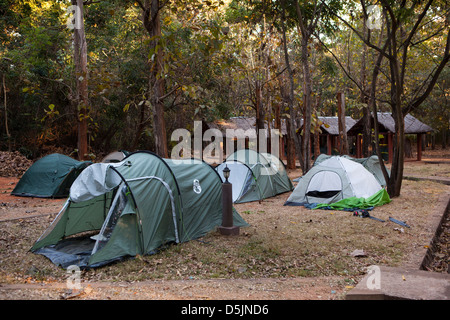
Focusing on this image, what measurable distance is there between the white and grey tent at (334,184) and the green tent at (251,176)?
1.48 meters

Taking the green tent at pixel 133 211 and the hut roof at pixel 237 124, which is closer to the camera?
the green tent at pixel 133 211

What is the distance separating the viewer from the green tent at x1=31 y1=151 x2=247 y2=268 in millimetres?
6984

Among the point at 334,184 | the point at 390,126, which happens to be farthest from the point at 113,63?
the point at 390,126

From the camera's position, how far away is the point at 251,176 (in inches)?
525

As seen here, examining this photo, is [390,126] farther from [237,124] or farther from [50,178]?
[50,178]

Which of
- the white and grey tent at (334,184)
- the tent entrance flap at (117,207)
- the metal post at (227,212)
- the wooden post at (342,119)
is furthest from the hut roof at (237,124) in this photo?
the tent entrance flap at (117,207)

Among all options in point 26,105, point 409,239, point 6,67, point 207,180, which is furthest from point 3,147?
point 409,239

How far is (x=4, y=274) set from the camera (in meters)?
6.00

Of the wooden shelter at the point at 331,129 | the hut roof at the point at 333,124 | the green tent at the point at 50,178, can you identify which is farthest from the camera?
the hut roof at the point at 333,124

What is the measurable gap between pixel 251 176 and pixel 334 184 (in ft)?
9.16

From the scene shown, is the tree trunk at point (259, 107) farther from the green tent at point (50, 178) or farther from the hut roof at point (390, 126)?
the hut roof at point (390, 126)

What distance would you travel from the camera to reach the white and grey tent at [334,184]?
1169cm

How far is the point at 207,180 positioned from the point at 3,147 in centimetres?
1804
